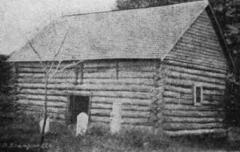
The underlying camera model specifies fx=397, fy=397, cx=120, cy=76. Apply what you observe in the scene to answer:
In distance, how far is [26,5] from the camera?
73.8ft

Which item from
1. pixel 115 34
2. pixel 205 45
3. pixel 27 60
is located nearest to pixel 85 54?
pixel 115 34

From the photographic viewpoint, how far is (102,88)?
18.6 meters

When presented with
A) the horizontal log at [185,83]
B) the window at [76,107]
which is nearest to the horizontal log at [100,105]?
the window at [76,107]

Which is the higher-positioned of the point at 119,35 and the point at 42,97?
the point at 119,35

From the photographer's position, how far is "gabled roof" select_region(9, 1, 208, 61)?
18.3m

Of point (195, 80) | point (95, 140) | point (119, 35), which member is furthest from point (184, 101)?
point (95, 140)

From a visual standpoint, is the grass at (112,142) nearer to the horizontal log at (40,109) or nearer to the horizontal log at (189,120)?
the horizontal log at (189,120)

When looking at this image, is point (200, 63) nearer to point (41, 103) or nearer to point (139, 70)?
point (139, 70)

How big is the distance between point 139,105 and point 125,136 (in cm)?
287

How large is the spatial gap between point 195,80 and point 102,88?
467cm

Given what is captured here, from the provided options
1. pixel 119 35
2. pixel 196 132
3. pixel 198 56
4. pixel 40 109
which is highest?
pixel 119 35

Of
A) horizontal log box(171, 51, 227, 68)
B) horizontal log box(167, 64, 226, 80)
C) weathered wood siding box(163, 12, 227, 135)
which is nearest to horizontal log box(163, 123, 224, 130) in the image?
weathered wood siding box(163, 12, 227, 135)

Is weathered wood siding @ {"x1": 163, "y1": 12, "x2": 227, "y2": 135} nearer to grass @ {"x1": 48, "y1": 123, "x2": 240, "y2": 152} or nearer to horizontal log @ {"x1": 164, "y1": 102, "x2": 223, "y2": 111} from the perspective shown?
horizontal log @ {"x1": 164, "y1": 102, "x2": 223, "y2": 111}

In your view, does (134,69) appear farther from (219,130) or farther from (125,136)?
(219,130)
